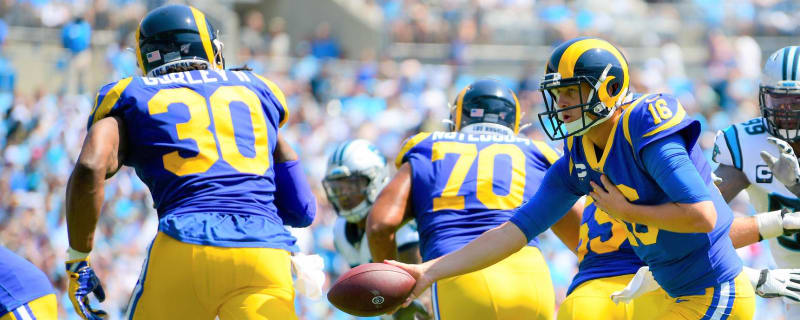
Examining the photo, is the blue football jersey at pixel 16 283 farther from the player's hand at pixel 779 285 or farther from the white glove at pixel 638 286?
the player's hand at pixel 779 285

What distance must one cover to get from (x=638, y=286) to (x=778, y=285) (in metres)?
0.68

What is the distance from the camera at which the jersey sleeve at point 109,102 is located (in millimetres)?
4609

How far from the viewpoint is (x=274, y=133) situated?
4.92 m

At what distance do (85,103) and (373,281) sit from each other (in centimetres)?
1141

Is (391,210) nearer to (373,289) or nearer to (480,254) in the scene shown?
(480,254)

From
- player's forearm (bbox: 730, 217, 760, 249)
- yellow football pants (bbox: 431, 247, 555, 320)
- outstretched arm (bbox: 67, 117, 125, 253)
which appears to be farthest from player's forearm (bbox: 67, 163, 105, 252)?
player's forearm (bbox: 730, 217, 760, 249)

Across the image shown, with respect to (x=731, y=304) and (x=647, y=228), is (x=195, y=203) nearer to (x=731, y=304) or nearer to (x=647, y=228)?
(x=647, y=228)

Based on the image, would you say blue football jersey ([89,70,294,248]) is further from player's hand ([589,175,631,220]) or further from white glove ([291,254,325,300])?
player's hand ([589,175,631,220])

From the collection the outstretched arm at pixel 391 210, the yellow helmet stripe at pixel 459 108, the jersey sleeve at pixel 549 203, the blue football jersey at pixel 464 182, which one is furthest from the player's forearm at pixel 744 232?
the yellow helmet stripe at pixel 459 108

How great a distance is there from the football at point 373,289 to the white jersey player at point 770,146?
174 cm

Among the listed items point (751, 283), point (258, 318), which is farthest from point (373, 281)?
point (751, 283)

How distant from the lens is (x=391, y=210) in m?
5.67

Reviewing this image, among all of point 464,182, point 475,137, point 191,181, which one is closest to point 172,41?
point 191,181

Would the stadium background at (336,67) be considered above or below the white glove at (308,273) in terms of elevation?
below
